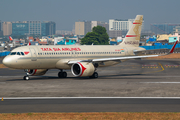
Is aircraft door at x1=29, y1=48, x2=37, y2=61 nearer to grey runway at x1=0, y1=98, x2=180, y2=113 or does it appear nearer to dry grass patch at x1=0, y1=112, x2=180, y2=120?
grey runway at x1=0, y1=98, x2=180, y2=113

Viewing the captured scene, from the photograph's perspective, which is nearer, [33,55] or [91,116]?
[91,116]

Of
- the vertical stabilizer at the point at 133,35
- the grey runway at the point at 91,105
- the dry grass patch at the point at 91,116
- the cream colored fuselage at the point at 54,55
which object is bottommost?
the grey runway at the point at 91,105

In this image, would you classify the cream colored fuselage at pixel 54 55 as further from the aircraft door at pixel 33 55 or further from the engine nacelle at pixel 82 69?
the engine nacelle at pixel 82 69

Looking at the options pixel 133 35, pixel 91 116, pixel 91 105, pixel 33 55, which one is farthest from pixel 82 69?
pixel 91 116

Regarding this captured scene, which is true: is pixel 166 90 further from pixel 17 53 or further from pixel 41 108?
pixel 17 53

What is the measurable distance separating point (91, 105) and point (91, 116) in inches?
154

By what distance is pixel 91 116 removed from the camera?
63.4 ft

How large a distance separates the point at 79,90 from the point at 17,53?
42.7ft

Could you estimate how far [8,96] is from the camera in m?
28.0

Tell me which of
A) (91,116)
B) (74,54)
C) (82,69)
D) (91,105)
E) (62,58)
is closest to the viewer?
(91,116)

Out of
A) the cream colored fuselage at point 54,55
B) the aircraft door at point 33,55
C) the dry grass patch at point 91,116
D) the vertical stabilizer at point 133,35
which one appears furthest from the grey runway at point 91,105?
the vertical stabilizer at point 133,35

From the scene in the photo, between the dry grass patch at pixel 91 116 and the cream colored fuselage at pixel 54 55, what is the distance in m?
20.7

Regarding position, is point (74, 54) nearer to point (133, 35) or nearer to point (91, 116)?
point (133, 35)

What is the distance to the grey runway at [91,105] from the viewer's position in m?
21.4
